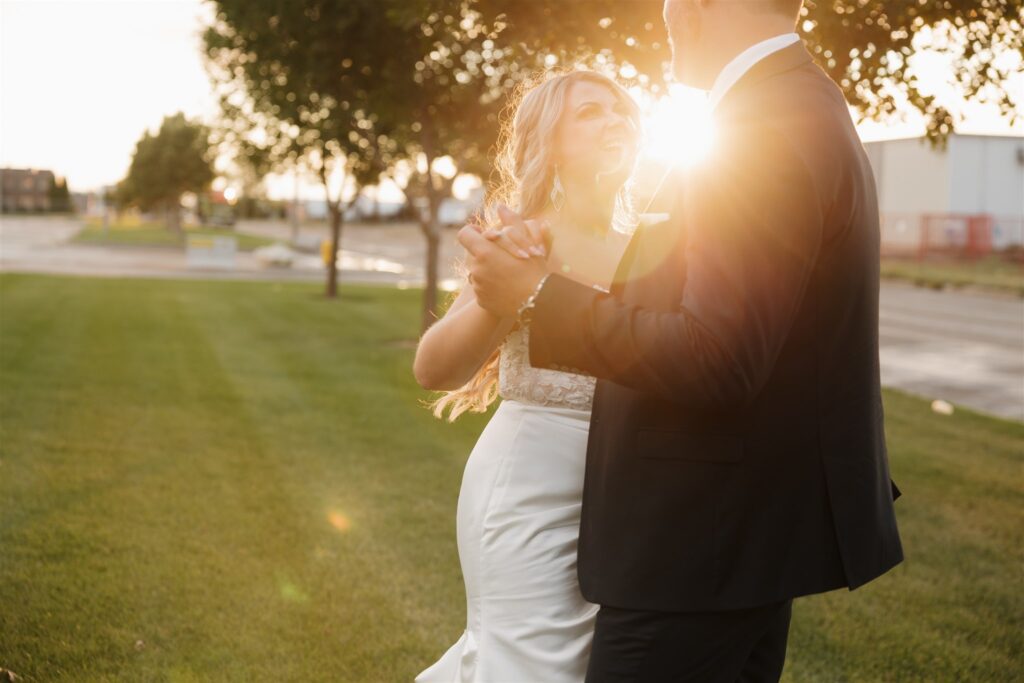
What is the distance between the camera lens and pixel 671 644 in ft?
6.58

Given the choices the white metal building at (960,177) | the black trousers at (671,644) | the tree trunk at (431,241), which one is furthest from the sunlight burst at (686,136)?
the white metal building at (960,177)

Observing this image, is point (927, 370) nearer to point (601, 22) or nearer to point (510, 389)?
point (601, 22)

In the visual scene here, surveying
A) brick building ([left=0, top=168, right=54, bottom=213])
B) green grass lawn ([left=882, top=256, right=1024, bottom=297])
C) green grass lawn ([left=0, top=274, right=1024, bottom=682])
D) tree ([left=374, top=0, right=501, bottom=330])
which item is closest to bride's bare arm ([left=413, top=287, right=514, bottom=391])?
green grass lawn ([left=0, top=274, right=1024, bottom=682])

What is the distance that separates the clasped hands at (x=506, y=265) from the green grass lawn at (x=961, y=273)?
3113cm

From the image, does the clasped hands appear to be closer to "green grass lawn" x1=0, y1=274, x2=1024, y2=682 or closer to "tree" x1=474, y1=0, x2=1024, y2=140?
"green grass lawn" x1=0, y1=274, x2=1024, y2=682

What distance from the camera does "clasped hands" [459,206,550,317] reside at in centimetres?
192

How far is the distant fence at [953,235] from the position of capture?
41531 millimetres

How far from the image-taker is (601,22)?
7465 mm

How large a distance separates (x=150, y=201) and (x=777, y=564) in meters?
66.9

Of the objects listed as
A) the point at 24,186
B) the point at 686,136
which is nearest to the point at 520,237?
the point at 686,136

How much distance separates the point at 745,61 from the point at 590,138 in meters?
0.82

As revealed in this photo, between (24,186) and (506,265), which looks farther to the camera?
(24,186)

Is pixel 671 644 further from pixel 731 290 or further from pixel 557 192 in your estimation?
pixel 557 192

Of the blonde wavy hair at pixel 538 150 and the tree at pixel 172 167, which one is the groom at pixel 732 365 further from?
the tree at pixel 172 167
